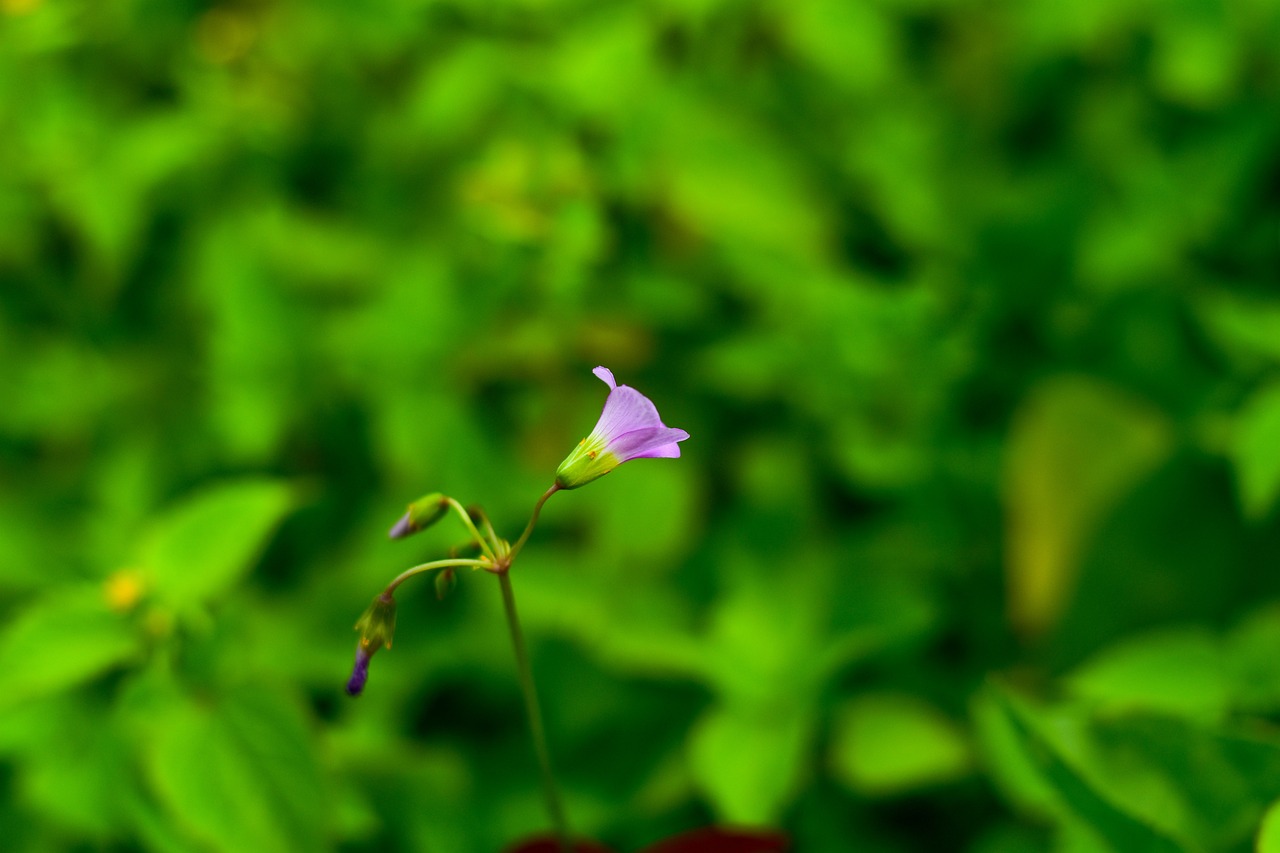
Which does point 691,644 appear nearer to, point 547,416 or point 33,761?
point 547,416

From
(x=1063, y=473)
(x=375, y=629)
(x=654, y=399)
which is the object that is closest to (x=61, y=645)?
(x=375, y=629)

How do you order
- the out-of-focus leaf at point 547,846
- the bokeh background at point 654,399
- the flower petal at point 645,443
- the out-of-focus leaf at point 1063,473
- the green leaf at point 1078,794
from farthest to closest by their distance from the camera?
the out-of-focus leaf at point 1063,473
the bokeh background at point 654,399
the out-of-focus leaf at point 547,846
the green leaf at point 1078,794
the flower petal at point 645,443

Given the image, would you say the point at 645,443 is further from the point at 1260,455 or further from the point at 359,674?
the point at 1260,455

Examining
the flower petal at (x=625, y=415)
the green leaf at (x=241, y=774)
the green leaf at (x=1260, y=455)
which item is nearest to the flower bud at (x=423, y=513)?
the flower petal at (x=625, y=415)

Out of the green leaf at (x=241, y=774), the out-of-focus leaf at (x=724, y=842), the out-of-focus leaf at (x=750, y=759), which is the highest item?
the green leaf at (x=241, y=774)

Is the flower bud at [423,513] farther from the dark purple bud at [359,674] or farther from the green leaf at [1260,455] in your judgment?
the green leaf at [1260,455]

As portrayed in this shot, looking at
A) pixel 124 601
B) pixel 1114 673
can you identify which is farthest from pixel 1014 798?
pixel 124 601
